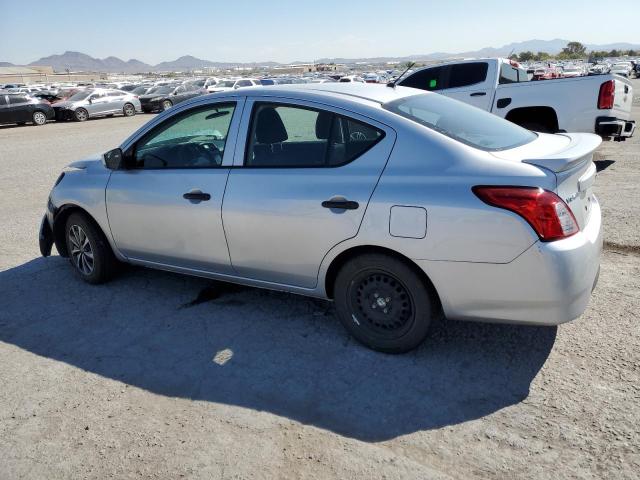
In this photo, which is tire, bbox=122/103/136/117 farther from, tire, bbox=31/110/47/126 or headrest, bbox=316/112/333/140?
headrest, bbox=316/112/333/140

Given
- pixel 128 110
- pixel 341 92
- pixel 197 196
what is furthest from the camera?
pixel 128 110

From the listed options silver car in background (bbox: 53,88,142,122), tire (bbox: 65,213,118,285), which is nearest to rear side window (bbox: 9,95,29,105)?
silver car in background (bbox: 53,88,142,122)

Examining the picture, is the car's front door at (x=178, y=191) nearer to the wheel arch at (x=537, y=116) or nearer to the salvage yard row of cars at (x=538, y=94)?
the salvage yard row of cars at (x=538, y=94)

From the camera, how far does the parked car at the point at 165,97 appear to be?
101ft

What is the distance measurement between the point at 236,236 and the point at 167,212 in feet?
2.29

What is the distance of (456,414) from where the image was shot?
Result: 2885 mm

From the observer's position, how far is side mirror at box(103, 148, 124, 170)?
4.46 m

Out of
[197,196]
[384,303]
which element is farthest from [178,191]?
[384,303]

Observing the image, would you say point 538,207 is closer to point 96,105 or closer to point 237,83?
point 96,105

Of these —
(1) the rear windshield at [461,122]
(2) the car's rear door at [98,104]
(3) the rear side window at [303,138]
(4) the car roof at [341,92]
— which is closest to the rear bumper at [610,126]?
(1) the rear windshield at [461,122]

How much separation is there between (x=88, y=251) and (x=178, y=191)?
1.39m

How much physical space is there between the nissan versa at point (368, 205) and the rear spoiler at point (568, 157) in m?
0.01

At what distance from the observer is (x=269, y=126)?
393 cm

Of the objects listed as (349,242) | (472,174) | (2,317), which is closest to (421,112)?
(472,174)
